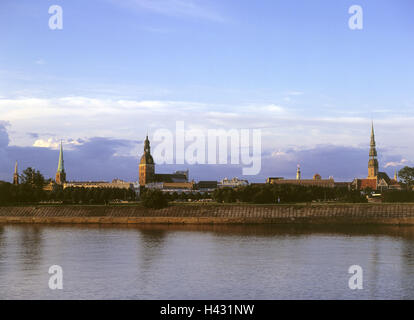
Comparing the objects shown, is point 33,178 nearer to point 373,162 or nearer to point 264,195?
point 264,195

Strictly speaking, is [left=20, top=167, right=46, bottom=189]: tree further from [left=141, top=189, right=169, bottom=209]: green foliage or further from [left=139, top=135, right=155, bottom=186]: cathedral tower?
[left=139, top=135, right=155, bottom=186]: cathedral tower

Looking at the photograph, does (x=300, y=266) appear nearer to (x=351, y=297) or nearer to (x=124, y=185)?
(x=351, y=297)

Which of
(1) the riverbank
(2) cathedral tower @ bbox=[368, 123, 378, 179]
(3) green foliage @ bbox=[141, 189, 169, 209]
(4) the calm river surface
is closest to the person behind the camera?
(4) the calm river surface

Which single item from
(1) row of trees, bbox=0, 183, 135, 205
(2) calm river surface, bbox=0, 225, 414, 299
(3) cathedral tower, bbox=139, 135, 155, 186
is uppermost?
(3) cathedral tower, bbox=139, 135, 155, 186

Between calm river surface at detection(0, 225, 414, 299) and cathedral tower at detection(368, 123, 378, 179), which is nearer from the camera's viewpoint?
calm river surface at detection(0, 225, 414, 299)

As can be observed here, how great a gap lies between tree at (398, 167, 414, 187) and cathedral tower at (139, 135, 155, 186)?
274 feet

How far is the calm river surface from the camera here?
88.1 feet

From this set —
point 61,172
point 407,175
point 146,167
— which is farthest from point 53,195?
point 61,172

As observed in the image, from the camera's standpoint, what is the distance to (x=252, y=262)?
116ft

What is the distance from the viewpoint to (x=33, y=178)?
101m

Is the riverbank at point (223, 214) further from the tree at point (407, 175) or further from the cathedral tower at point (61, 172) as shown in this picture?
the cathedral tower at point (61, 172)

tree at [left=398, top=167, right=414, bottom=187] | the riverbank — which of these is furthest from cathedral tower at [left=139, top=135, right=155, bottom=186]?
the riverbank
